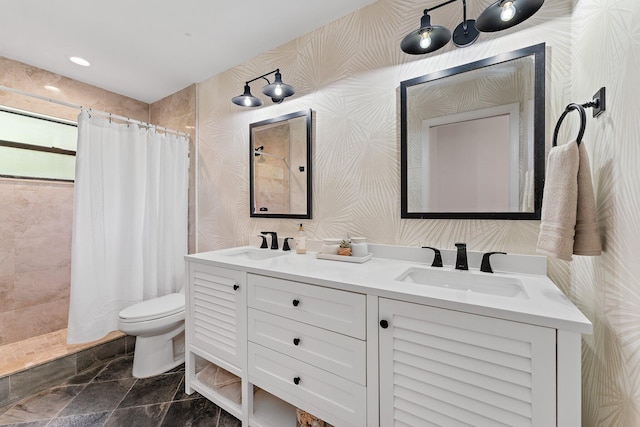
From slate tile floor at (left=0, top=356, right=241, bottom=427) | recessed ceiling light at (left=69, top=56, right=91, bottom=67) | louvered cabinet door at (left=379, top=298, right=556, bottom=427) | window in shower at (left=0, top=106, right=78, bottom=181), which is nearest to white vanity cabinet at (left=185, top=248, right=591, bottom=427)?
louvered cabinet door at (left=379, top=298, right=556, bottom=427)

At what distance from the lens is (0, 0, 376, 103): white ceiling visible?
163 cm

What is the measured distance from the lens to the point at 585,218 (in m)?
0.89

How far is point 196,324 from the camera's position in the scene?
1.68m

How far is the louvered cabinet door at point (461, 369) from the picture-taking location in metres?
0.77

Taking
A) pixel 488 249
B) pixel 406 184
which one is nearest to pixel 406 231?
pixel 406 184

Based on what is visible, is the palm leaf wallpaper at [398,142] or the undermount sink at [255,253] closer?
the palm leaf wallpaper at [398,142]

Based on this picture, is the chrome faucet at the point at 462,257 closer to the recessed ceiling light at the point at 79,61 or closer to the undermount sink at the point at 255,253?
the undermount sink at the point at 255,253

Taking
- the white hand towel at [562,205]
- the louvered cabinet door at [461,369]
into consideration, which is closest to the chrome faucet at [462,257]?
the white hand towel at [562,205]

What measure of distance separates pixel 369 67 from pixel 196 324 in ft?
6.21

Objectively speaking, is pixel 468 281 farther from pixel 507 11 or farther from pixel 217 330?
pixel 217 330

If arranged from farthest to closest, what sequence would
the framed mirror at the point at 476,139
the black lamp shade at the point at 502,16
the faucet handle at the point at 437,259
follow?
the faucet handle at the point at 437,259 < the framed mirror at the point at 476,139 < the black lamp shade at the point at 502,16

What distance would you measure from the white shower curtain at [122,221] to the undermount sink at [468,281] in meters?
2.12

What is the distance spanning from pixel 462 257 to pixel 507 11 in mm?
1043

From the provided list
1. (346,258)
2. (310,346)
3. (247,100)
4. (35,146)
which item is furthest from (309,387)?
(35,146)
